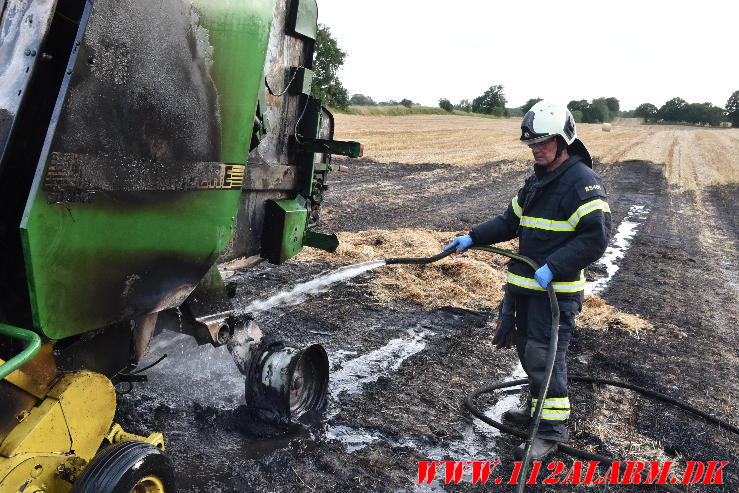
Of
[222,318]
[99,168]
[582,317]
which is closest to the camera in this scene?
[99,168]

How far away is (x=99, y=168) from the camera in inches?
87.7

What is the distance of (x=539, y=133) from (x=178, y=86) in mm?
2210

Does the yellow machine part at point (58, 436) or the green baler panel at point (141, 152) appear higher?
the green baler panel at point (141, 152)

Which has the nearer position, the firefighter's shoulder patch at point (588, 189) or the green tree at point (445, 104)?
the firefighter's shoulder patch at point (588, 189)

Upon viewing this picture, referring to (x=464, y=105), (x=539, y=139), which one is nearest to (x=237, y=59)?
(x=539, y=139)

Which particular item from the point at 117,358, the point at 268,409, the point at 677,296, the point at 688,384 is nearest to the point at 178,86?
the point at 117,358

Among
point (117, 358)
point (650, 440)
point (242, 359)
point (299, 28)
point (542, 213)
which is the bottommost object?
point (650, 440)

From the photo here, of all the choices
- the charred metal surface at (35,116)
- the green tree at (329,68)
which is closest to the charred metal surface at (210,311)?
the charred metal surface at (35,116)

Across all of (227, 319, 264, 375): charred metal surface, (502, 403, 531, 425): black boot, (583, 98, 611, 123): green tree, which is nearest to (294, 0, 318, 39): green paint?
(227, 319, 264, 375): charred metal surface

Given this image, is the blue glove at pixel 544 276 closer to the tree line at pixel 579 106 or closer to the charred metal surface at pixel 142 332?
the charred metal surface at pixel 142 332

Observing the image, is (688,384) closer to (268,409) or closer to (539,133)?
(539,133)

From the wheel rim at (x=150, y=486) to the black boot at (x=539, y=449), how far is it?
2171 millimetres

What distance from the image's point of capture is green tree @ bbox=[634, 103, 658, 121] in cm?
8731

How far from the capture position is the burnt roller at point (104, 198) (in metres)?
2.04
